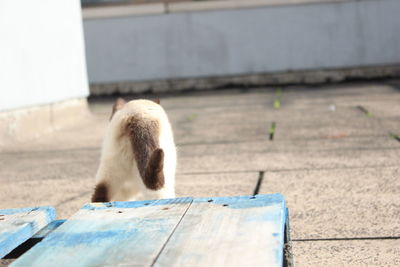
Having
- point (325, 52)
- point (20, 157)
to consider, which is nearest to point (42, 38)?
point (20, 157)

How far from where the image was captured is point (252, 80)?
1287 centimetres

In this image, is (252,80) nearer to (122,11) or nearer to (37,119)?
(122,11)

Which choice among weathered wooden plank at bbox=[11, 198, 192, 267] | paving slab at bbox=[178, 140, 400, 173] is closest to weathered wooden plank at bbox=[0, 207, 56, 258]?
weathered wooden plank at bbox=[11, 198, 192, 267]

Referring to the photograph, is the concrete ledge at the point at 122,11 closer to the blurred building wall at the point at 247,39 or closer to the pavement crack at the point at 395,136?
the blurred building wall at the point at 247,39

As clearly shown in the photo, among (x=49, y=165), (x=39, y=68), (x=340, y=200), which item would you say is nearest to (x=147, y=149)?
(x=340, y=200)

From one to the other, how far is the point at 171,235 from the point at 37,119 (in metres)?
5.67

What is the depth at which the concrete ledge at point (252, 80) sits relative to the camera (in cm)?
1277

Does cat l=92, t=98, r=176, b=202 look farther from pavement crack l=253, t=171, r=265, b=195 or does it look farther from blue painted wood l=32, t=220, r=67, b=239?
pavement crack l=253, t=171, r=265, b=195

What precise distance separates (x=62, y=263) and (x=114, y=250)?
18cm

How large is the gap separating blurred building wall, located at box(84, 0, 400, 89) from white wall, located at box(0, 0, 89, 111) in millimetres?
3939

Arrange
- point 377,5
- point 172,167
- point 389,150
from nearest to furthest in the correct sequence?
point 172,167, point 389,150, point 377,5

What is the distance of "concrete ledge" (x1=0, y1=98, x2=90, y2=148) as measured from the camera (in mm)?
6648

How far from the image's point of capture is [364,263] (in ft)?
9.21

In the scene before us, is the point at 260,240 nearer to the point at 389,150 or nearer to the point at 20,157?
the point at 389,150
